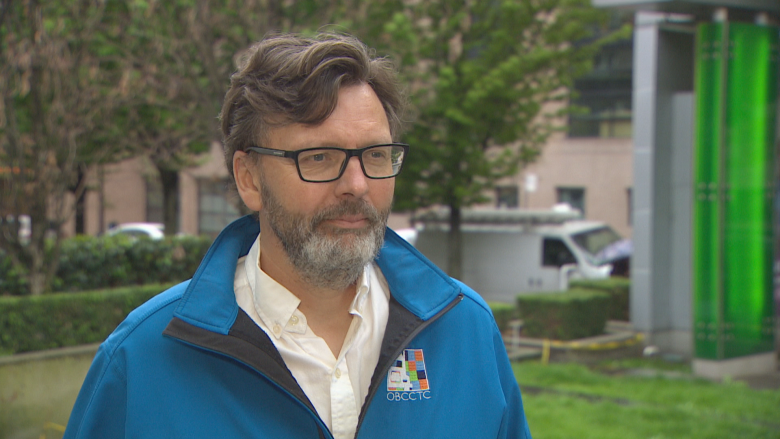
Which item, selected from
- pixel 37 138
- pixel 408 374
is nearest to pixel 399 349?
pixel 408 374

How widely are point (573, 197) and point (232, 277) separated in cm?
3185

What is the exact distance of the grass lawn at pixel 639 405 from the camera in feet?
20.5

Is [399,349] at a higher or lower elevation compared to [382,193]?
lower

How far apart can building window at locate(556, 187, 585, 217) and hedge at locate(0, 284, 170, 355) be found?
26190mm

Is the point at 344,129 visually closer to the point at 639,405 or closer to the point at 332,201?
the point at 332,201

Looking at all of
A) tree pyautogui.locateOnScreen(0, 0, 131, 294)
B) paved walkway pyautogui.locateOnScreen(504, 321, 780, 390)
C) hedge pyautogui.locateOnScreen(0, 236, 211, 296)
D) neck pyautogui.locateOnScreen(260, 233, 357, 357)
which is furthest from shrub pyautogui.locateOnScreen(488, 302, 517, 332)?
neck pyautogui.locateOnScreen(260, 233, 357, 357)

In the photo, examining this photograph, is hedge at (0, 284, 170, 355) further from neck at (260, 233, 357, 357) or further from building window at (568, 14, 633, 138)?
building window at (568, 14, 633, 138)

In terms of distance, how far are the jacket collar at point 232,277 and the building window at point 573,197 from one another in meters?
31.0

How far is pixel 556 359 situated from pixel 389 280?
8.76 metres

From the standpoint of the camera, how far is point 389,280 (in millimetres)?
2193

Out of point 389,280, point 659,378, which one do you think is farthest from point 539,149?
point 389,280

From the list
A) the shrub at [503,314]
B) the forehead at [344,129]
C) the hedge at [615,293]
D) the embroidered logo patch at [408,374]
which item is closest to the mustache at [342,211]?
the forehead at [344,129]

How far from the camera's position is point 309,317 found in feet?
6.91

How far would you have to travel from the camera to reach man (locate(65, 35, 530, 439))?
182 cm
